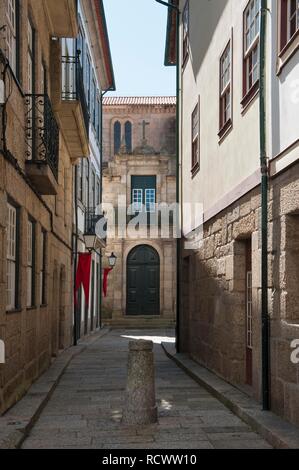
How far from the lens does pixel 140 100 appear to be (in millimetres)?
35812

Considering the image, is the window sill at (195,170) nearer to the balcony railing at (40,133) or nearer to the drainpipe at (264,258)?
the balcony railing at (40,133)

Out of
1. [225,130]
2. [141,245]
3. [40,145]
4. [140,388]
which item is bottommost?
[140,388]

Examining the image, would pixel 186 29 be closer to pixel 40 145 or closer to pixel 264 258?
pixel 40 145

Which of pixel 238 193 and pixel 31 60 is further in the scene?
pixel 31 60

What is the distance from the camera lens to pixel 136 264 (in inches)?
1222

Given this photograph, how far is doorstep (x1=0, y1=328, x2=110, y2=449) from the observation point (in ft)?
20.8

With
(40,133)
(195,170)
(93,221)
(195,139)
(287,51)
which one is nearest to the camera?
(287,51)

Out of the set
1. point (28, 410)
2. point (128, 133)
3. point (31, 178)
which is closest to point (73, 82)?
point (31, 178)

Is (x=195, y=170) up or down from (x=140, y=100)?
down

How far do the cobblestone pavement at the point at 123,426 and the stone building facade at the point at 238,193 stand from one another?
0.61m

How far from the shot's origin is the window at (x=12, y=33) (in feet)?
27.5

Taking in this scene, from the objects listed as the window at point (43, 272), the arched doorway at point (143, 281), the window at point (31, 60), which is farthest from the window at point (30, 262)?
the arched doorway at point (143, 281)

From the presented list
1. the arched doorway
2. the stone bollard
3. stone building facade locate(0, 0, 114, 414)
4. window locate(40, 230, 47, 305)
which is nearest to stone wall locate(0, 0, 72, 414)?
stone building facade locate(0, 0, 114, 414)

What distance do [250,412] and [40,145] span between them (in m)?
4.75
